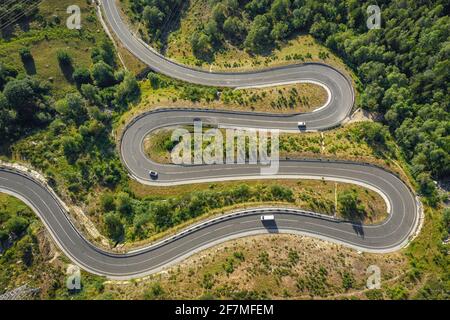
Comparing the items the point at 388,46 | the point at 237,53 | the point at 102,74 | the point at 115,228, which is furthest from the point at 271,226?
the point at 102,74

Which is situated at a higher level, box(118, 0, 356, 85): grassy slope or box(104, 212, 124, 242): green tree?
box(118, 0, 356, 85): grassy slope

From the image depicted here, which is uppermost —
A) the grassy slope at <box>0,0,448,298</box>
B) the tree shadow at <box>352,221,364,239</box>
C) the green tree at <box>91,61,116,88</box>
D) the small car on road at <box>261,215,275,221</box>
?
the green tree at <box>91,61,116,88</box>

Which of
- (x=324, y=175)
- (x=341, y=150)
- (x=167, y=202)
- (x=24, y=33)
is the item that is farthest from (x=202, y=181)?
(x=24, y=33)

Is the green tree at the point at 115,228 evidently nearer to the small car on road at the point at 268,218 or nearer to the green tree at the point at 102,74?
the small car on road at the point at 268,218

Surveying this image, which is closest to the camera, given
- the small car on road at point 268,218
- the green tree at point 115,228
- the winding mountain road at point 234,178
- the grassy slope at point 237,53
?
the winding mountain road at point 234,178

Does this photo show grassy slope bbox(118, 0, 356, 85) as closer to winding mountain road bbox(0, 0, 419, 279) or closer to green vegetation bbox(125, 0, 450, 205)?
green vegetation bbox(125, 0, 450, 205)

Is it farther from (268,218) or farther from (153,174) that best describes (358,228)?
(153,174)

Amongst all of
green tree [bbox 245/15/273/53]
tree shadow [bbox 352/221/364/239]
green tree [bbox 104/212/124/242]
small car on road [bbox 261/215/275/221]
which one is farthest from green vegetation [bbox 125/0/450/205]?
green tree [bbox 104/212/124/242]

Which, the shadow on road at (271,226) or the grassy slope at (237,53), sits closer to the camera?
the shadow on road at (271,226)

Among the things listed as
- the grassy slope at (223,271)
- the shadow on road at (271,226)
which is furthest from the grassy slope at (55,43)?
the shadow on road at (271,226)
